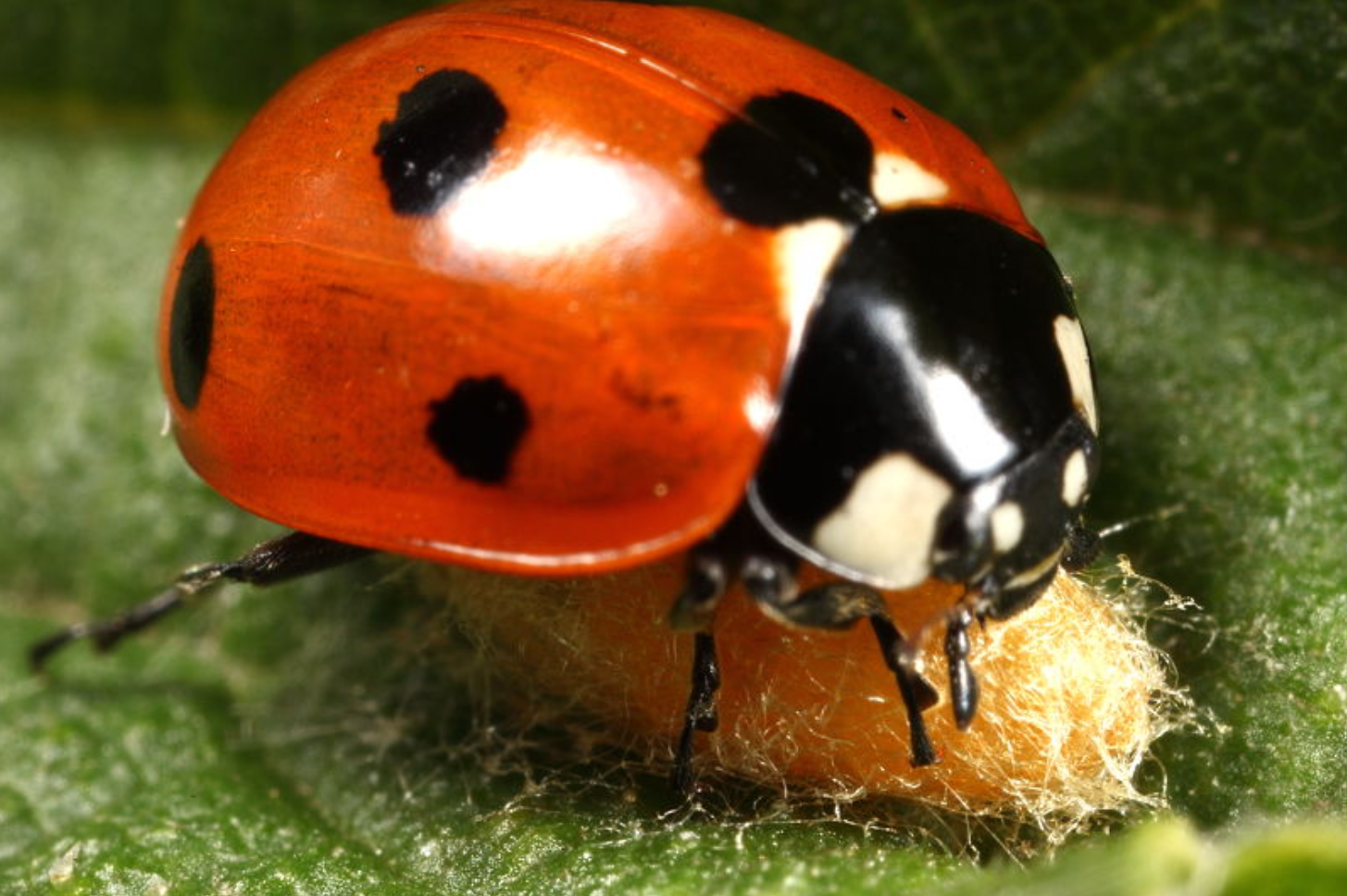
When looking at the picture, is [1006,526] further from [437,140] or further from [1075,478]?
[437,140]

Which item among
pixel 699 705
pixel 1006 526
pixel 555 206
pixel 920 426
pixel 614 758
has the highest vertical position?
pixel 555 206

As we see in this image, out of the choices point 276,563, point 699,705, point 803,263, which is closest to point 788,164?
point 803,263

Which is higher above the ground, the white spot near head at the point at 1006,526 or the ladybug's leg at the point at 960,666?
the white spot near head at the point at 1006,526

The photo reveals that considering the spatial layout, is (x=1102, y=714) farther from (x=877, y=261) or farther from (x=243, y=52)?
(x=243, y=52)

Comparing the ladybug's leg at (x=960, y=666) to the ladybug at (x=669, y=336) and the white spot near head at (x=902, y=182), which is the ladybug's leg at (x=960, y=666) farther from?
the white spot near head at (x=902, y=182)

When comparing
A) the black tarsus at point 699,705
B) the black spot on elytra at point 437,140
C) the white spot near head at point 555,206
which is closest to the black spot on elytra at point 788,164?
the white spot near head at point 555,206

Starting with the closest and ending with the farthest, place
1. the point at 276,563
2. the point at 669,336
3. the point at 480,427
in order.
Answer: the point at 669,336, the point at 480,427, the point at 276,563

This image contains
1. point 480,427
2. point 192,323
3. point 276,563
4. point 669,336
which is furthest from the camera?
point 276,563

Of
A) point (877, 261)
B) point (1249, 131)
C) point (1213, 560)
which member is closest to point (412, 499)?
point (877, 261)
